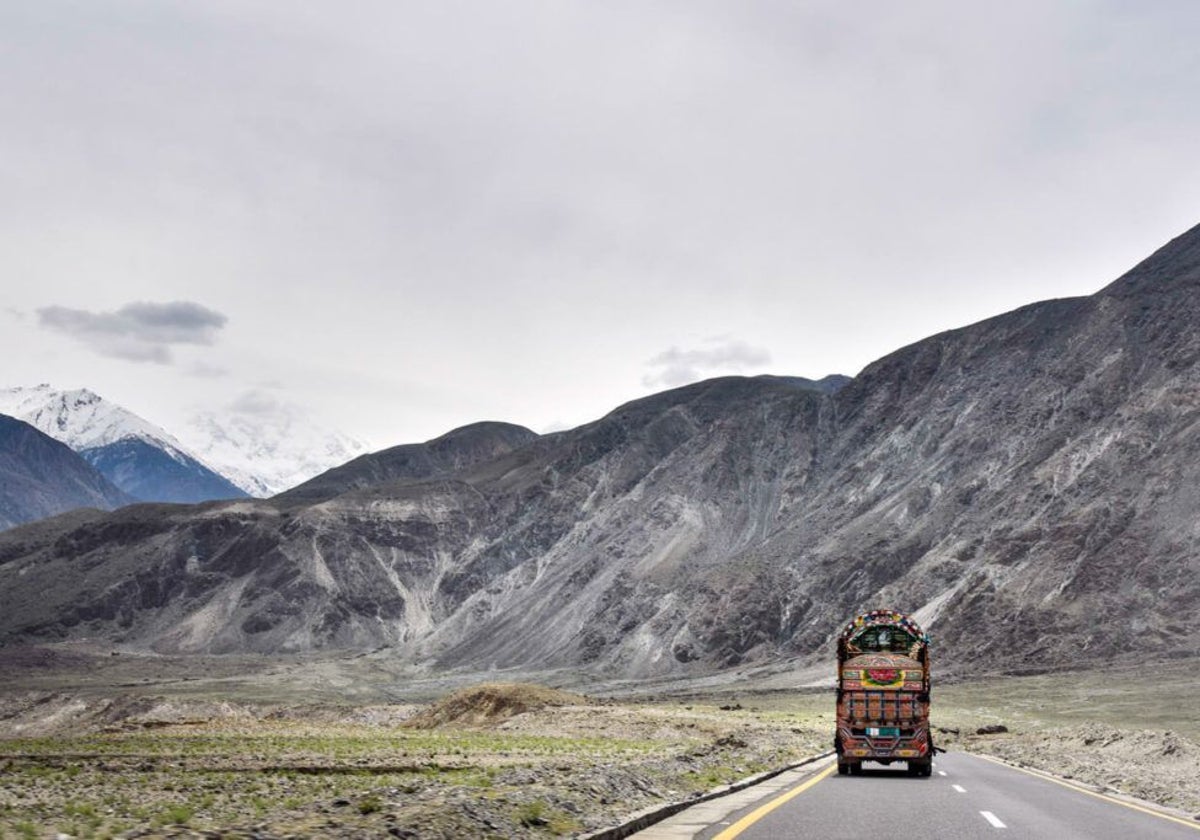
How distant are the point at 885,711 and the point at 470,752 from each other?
70.1ft

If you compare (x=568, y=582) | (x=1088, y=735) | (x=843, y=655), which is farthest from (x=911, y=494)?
(x=843, y=655)

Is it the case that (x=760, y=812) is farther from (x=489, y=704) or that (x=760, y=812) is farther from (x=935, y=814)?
(x=489, y=704)

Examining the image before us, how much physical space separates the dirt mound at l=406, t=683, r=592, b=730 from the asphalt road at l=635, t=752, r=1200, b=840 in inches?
2010

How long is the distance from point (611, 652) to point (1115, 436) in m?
71.2

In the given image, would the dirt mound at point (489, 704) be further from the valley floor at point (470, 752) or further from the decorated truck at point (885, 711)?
the decorated truck at point (885, 711)

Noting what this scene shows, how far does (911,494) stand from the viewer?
484ft

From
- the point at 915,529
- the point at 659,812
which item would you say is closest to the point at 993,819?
the point at 659,812

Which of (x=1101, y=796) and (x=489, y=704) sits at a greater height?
(x=1101, y=796)

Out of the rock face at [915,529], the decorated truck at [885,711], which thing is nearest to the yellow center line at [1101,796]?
the decorated truck at [885,711]

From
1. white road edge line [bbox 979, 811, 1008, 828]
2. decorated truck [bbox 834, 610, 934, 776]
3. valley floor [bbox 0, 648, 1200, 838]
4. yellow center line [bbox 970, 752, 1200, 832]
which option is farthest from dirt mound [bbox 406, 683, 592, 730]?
white road edge line [bbox 979, 811, 1008, 828]

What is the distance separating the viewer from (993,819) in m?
17.7

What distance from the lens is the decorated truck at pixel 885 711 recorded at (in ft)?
92.1

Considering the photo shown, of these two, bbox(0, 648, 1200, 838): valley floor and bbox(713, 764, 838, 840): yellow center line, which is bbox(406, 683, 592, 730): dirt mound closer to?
bbox(0, 648, 1200, 838): valley floor

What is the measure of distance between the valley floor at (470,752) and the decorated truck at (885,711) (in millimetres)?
2732
